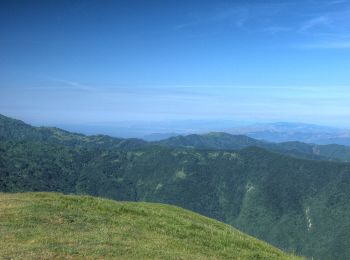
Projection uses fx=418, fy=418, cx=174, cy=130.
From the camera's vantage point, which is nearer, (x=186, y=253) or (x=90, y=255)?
(x=90, y=255)

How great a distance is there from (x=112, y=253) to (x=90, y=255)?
4.58ft

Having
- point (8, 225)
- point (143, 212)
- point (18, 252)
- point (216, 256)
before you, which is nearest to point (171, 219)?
point (143, 212)

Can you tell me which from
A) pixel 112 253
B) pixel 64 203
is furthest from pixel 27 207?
pixel 112 253

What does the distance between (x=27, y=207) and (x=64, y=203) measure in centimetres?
443

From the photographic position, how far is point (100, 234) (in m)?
28.3

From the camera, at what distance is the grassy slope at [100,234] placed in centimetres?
2389

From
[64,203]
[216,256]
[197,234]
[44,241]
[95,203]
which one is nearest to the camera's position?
[44,241]

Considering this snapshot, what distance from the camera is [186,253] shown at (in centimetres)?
2664

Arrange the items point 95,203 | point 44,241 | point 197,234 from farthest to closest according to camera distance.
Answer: point 95,203 → point 197,234 → point 44,241

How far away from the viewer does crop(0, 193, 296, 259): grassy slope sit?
78.4ft

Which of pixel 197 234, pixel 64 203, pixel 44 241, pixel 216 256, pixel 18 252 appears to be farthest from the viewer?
pixel 64 203

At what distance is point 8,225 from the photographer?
28.7m

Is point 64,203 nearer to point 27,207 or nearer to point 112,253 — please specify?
point 27,207

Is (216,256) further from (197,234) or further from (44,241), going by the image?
(44,241)
